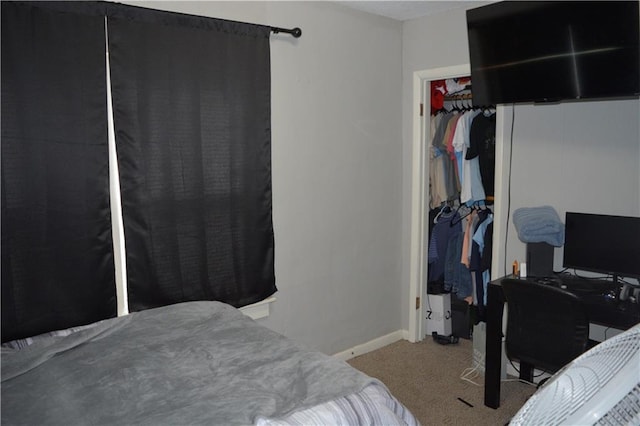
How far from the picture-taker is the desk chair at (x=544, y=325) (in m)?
2.37

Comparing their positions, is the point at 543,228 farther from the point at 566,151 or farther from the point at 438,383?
the point at 438,383

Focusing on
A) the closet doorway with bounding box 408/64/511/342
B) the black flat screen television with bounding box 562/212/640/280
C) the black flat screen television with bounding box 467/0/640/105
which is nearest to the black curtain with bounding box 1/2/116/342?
the black flat screen television with bounding box 467/0/640/105

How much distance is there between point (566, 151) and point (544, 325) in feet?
3.76

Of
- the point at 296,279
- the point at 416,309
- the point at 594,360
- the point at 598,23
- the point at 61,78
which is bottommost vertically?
the point at 416,309

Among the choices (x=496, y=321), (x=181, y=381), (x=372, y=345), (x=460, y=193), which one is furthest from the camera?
(x=460, y=193)

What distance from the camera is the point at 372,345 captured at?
3828mm

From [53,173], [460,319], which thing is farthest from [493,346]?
[53,173]

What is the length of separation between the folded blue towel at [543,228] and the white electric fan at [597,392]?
220 cm

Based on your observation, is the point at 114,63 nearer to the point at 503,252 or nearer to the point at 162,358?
the point at 162,358

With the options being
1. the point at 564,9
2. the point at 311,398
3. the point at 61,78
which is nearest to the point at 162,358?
the point at 311,398

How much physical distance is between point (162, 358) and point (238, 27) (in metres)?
1.85

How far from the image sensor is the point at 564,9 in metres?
2.32

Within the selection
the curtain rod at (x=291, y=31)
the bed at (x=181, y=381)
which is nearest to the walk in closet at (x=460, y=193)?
the curtain rod at (x=291, y=31)

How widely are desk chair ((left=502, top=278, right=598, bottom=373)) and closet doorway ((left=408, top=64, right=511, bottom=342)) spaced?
2.58 ft
